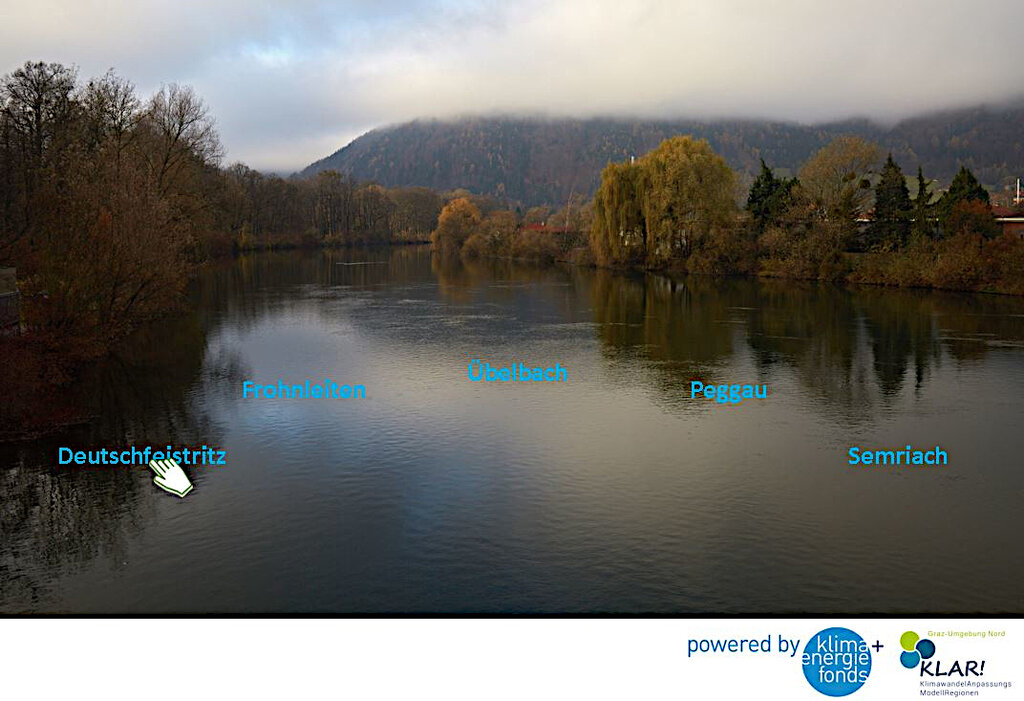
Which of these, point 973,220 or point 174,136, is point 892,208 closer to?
point 973,220

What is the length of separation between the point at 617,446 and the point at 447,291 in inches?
1792

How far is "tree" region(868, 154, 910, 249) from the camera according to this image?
65438mm

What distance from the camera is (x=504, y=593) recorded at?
42.3 ft

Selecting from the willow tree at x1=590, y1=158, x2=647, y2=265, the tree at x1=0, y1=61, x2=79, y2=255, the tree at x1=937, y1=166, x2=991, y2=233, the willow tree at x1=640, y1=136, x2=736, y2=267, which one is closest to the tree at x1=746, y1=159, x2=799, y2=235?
the willow tree at x1=640, y1=136, x2=736, y2=267

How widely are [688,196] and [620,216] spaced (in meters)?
8.98

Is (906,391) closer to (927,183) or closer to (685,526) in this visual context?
(685,526)

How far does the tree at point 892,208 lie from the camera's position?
65438mm

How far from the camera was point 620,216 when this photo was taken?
280 feet

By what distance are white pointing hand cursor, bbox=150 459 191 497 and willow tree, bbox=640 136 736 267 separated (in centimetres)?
6580

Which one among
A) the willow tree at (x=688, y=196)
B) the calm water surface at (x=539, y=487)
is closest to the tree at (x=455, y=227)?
the willow tree at (x=688, y=196)

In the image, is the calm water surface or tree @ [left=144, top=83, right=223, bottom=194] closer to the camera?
the calm water surface

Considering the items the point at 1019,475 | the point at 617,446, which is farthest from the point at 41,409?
the point at 1019,475
